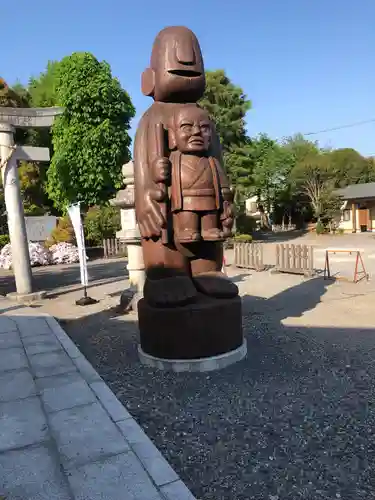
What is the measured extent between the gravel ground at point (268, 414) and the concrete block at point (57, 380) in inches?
15.6

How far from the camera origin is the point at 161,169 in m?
4.43

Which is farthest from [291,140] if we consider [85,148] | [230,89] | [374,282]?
[374,282]

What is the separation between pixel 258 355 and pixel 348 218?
29.0 meters

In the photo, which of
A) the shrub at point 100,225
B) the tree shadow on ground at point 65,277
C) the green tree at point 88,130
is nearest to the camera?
the tree shadow on ground at point 65,277

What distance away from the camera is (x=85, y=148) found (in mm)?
19906

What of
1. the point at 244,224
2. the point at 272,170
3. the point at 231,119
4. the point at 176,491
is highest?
the point at 231,119

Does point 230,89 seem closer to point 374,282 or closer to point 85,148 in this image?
point 85,148

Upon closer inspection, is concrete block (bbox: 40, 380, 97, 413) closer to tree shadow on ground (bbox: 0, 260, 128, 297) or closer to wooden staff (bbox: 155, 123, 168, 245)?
wooden staff (bbox: 155, 123, 168, 245)

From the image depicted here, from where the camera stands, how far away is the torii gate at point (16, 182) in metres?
9.62

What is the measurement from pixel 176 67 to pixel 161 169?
1260 mm

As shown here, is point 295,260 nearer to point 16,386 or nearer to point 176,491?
point 16,386

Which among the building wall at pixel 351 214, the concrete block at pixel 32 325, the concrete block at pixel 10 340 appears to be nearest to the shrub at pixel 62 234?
the concrete block at pixel 32 325

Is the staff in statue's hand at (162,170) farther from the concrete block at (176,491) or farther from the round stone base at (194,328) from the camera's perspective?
the concrete block at (176,491)

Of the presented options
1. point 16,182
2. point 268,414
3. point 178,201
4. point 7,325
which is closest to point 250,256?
point 16,182
